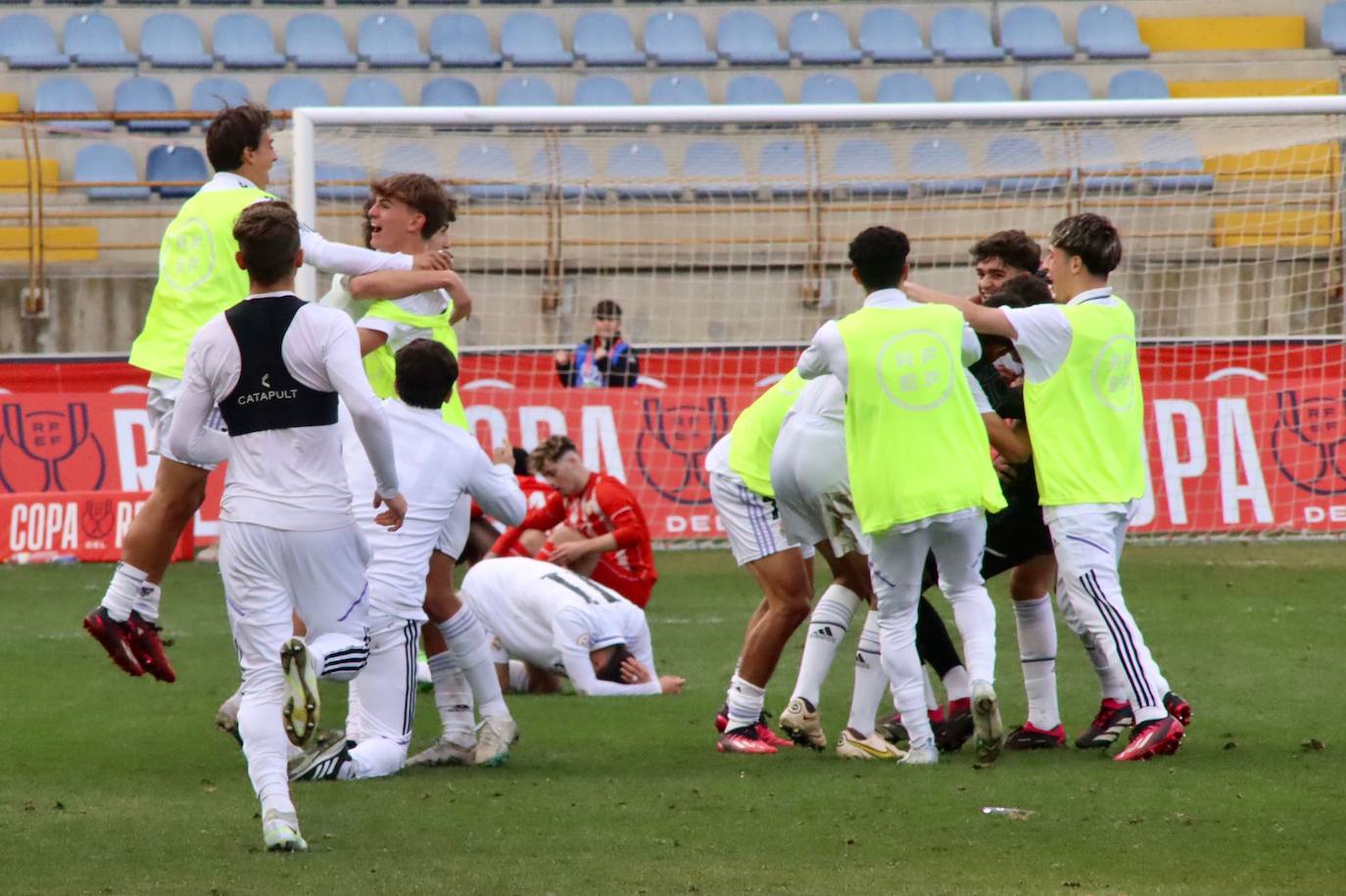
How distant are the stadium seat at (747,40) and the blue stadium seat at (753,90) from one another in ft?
1.47

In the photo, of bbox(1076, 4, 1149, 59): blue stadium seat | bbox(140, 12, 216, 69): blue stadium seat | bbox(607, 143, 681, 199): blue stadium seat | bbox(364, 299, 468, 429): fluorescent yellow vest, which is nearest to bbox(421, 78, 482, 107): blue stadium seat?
bbox(140, 12, 216, 69): blue stadium seat

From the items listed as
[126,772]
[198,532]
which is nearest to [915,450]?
[126,772]

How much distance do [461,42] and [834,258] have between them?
18.5 ft

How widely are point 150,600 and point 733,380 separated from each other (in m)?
7.91

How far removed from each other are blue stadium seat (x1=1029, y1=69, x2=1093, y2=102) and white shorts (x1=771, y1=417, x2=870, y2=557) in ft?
42.8

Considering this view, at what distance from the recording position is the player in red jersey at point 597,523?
8.96m

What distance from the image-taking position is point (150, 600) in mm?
6090

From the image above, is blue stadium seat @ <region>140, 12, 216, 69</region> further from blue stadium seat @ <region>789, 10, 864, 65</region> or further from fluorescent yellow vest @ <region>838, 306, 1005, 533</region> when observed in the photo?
fluorescent yellow vest @ <region>838, 306, 1005, 533</region>

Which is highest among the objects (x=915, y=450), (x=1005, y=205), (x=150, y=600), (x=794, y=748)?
(x=1005, y=205)

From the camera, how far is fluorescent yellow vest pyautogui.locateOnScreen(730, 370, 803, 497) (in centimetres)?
684

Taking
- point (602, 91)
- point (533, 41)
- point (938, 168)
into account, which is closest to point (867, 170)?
point (938, 168)

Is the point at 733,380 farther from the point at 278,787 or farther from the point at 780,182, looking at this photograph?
the point at 278,787

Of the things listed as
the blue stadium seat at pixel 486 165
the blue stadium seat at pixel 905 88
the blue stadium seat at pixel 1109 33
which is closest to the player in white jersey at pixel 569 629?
the blue stadium seat at pixel 486 165

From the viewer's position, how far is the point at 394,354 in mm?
6539
